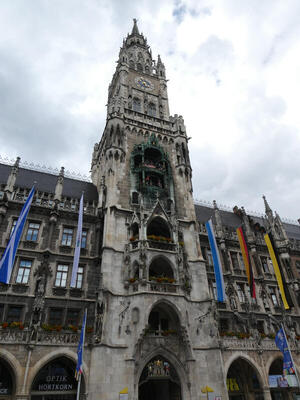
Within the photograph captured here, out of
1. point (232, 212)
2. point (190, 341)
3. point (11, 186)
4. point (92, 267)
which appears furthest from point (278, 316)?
point (11, 186)

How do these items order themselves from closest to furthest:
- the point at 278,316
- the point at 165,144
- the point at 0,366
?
the point at 0,366
the point at 278,316
the point at 165,144

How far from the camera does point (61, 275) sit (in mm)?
23969

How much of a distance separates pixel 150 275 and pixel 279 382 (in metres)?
14.3

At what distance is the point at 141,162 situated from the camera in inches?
1264

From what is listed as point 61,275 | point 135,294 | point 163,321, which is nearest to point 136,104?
point 61,275

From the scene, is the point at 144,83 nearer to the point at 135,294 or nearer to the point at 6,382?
the point at 135,294

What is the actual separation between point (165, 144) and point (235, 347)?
945 inches

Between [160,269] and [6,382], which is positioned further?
[160,269]

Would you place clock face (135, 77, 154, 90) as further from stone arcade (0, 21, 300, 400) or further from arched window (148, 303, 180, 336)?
arched window (148, 303, 180, 336)

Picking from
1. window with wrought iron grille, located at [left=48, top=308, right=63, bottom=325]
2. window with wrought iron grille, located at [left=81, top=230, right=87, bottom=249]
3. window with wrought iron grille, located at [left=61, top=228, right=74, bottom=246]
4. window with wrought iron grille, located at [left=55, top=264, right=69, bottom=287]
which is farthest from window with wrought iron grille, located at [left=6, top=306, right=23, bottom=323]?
window with wrought iron grille, located at [left=81, top=230, right=87, bottom=249]

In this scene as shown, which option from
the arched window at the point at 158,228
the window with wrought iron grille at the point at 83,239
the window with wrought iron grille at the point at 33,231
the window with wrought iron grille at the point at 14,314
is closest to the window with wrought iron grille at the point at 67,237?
the window with wrought iron grille at the point at 83,239

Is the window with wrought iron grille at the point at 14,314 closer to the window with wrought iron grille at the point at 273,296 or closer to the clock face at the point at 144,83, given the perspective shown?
the window with wrought iron grille at the point at 273,296

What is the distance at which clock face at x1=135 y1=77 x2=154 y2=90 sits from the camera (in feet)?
144

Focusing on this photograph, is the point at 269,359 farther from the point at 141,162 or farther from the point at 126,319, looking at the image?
the point at 141,162
